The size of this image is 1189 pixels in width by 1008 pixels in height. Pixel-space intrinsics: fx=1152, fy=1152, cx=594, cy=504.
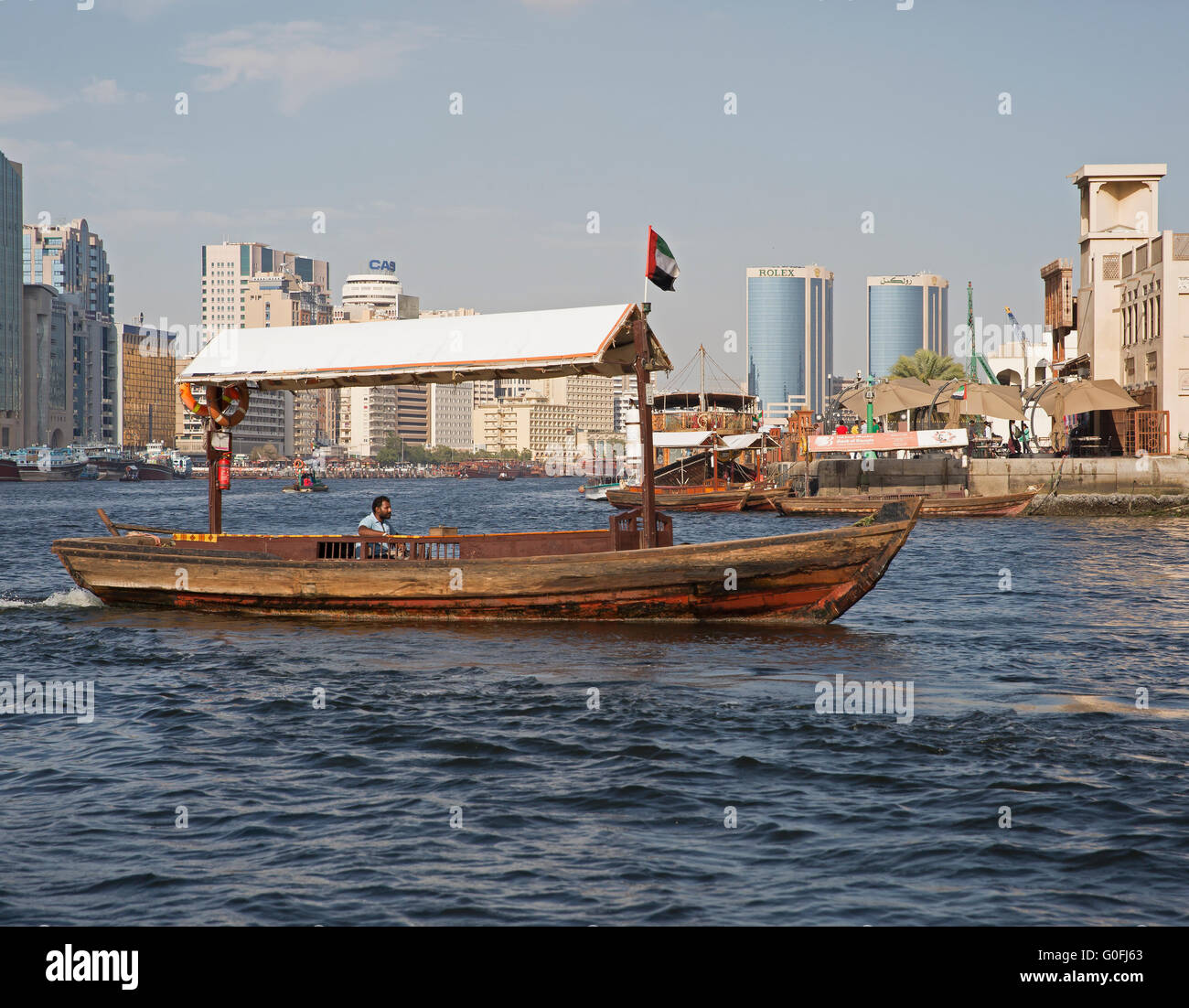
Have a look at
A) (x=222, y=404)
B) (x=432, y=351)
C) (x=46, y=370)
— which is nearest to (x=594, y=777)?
(x=432, y=351)

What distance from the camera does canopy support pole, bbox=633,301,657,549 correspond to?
51.4ft

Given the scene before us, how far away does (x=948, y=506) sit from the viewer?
153ft

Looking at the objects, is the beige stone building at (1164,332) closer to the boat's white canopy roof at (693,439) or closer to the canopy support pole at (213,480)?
the boat's white canopy roof at (693,439)

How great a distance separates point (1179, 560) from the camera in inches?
1061

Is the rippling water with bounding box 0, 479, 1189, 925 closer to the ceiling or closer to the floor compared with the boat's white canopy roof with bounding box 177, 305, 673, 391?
closer to the floor

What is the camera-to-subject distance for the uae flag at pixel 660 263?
15.7 m

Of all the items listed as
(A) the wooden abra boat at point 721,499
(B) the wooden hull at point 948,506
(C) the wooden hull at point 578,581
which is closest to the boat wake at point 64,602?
(C) the wooden hull at point 578,581

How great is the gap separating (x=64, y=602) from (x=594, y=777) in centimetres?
1419

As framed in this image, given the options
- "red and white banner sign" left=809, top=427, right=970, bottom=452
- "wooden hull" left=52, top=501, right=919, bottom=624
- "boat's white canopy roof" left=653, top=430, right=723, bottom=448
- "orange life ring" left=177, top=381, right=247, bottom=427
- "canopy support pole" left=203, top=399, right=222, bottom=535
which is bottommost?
"wooden hull" left=52, top=501, right=919, bottom=624

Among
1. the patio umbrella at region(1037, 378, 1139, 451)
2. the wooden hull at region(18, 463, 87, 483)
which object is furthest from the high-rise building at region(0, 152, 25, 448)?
the patio umbrella at region(1037, 378, 1139, 451)

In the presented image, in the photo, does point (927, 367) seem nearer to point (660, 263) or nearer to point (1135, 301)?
point (1135, 301)

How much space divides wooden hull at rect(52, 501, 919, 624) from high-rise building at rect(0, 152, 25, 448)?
172714mm

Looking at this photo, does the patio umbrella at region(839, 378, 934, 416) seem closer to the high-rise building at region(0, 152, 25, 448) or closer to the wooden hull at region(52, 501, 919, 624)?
the wooden hull at region(52, 501, 919, 624)
